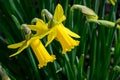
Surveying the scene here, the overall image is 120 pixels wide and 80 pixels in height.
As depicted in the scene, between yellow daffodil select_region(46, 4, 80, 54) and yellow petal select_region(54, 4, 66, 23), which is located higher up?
yellow petal select_region(54, 4, 66, 23)

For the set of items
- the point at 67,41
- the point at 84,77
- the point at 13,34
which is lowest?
the point at 84,77

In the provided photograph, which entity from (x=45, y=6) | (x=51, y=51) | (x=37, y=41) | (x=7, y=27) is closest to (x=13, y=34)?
(x=7, y=27)

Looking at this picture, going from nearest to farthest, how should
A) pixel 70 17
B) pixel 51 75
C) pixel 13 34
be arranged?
pixel 70 17 → pixel 51 75 → pixel 13 34

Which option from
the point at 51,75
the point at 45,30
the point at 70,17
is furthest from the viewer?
the point at 51,75

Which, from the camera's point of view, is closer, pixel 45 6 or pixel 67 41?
pixel 67 41

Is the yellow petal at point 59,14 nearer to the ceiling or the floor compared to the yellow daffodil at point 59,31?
nearer to the ceiling

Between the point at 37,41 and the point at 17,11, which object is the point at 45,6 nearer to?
the point at 17,11

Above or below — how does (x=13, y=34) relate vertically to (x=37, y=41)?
below

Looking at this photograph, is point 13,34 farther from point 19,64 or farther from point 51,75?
point 51,75

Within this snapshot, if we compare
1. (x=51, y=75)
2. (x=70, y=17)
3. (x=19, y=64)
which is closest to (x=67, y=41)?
(x=70, y=17)
